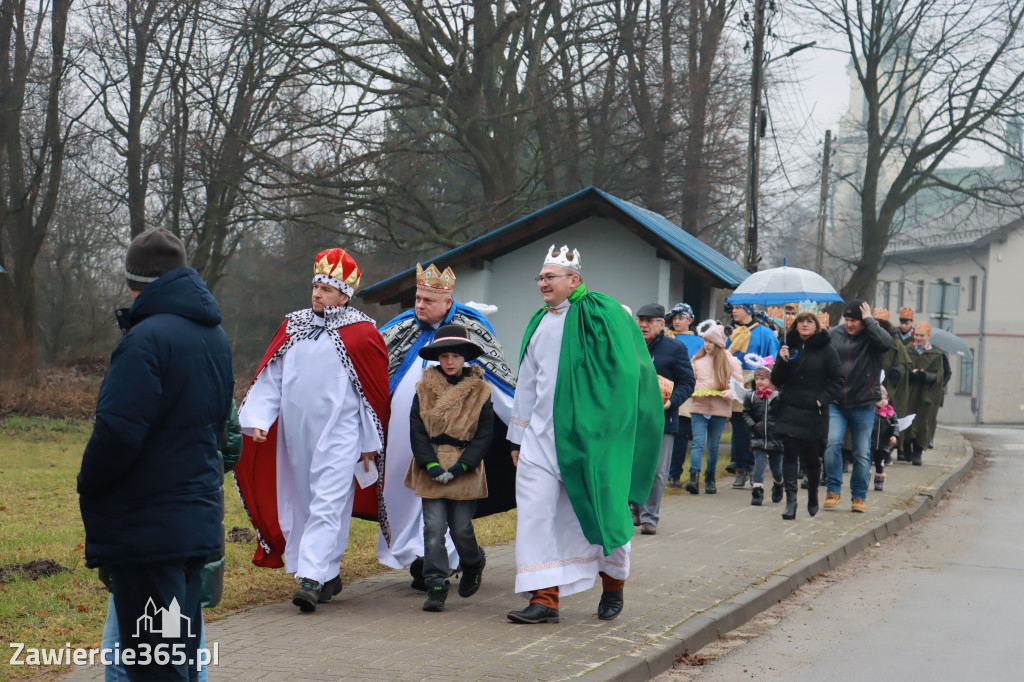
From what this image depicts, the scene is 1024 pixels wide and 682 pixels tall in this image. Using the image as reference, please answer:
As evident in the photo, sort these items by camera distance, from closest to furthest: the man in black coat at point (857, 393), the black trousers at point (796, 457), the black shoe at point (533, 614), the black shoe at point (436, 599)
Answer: the black shoe at point (533, 614) → the black shoe at point (436, 599) → the black trousers at point (796, 457) → the man in black coat at point (857, 393)

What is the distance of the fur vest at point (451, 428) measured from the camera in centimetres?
691

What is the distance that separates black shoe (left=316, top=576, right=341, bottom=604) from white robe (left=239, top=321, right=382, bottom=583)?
136 mm

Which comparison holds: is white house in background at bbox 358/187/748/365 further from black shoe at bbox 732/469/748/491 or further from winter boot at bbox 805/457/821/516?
winter boot at bbox 805/457/821/516

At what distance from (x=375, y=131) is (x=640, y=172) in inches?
284

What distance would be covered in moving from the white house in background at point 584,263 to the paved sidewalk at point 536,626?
7.56m

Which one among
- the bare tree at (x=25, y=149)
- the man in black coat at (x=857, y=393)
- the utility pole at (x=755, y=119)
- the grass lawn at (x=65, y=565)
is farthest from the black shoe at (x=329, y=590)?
the bare tree at (x=25, y=149)

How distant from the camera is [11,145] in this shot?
23641mm

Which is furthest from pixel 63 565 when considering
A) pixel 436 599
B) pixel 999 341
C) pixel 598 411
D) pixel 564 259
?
pixel 999 341

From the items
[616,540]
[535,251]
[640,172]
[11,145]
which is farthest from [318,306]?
[640,172]

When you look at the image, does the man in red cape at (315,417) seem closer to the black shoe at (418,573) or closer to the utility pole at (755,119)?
the black shoe at (418,573)

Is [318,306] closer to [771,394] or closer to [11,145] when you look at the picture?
[771,394]

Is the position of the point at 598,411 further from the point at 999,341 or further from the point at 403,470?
the point at 999,341

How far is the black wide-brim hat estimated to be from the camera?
7031mm

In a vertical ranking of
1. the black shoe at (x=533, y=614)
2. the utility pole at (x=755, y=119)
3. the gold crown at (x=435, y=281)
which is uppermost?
the utility pole at (x=755, y=119)
